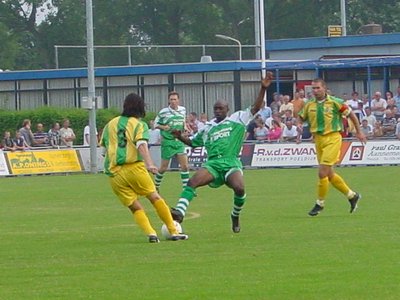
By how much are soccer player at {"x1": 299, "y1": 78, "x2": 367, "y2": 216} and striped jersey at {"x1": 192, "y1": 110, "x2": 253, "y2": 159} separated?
312cm

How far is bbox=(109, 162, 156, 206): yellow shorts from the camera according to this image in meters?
15.8

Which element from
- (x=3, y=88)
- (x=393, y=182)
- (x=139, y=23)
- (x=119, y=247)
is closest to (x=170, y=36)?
(x=139, y=23)

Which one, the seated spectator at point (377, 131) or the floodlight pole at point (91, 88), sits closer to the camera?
the seated spectator at point (377, 131)

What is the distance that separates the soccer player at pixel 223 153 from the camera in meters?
16.8

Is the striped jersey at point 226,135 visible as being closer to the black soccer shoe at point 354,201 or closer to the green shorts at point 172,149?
the black soccer shoe at point 354,201

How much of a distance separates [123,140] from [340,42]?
3917cm

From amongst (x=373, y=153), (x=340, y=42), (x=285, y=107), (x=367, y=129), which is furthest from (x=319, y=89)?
(x=340, y=42)

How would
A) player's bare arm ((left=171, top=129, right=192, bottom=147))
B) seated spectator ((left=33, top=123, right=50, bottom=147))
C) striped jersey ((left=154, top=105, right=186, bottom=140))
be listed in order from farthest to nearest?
seated spectator ((left=33, top=123, right=50, bottom=147))
striped jersey ((left=154, top=105, right=186, bottom=140))
player's bare arm ((left=171, top=129, right=192, bottom=147))

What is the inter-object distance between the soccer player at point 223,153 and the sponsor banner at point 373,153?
20696mm

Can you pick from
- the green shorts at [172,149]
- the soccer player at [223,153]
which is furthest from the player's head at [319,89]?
the green shorts at [172,149]

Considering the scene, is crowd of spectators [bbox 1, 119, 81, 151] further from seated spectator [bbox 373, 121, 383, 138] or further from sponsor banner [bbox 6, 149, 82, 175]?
seated spectator [bbox 373, 121, 383, 138]

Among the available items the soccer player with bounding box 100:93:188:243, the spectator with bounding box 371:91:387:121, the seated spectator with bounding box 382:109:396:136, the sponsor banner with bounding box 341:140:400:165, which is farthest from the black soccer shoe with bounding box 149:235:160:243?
the spectator with bounding box 371:91:387:121

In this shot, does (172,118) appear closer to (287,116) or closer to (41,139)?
(287,116)

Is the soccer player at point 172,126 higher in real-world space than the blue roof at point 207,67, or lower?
lower
